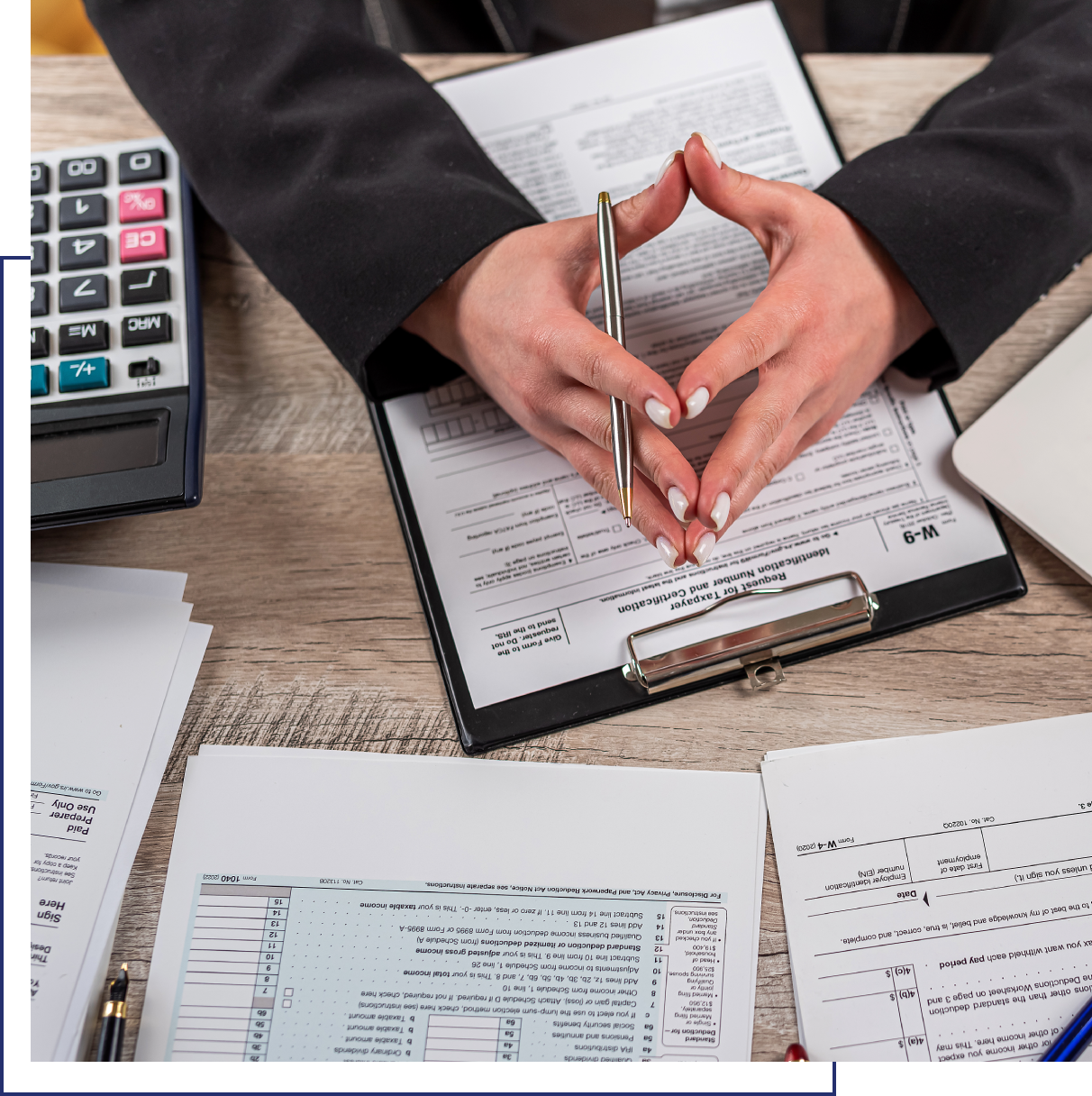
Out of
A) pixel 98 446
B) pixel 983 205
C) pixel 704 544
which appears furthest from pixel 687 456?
pixel 98 446

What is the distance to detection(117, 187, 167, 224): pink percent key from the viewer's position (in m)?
0.49

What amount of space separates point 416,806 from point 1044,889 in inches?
12.2

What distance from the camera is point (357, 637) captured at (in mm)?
453

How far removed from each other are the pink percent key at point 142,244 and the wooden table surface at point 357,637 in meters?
0.05

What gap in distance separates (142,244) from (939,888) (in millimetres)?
550

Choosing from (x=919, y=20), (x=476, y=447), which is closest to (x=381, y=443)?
(x=476, y=447)

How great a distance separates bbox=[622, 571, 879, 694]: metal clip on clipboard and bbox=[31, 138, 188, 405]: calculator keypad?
296 mm

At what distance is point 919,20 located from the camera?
71 cm

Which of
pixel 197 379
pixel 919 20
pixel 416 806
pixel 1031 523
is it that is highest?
pixel 919 20

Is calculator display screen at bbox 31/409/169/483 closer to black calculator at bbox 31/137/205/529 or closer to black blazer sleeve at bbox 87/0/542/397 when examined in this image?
black calculator at bbox 31/137/205/529

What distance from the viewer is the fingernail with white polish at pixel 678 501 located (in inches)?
15.4

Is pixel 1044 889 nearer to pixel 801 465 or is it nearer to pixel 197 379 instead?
pixel 801 465

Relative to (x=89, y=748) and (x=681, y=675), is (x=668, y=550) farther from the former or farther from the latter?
(x=89, y=748)

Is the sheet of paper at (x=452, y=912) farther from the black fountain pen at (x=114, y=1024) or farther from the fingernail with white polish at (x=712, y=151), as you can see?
the fingernail with white polish at (x=712, y=151)
